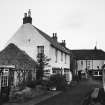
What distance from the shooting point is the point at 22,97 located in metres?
16.6

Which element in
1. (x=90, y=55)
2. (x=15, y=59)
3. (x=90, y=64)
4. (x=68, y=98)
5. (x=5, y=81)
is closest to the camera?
(x=5, y=81)

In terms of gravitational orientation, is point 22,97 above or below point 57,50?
below

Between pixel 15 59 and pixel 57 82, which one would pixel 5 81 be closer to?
pixel 15 59

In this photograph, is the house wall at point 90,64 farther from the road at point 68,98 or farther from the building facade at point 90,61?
the road at point 68,98

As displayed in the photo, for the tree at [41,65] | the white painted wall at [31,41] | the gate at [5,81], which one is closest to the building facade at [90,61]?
the white painted wall at [31,41]

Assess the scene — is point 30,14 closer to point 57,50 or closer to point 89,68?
point 57,50

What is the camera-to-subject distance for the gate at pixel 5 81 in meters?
16.2

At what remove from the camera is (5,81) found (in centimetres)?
1706

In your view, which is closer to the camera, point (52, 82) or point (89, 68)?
point (52, 82)

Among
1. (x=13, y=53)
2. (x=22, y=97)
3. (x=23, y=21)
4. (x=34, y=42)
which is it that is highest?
(x=23, y=21)

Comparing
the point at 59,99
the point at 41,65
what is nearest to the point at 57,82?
the point at 41,65

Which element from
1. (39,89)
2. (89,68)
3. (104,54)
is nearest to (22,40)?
(39,89)

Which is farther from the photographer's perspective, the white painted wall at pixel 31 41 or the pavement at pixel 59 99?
the white painted wall at pixel 31 41

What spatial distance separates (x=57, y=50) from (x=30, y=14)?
6916 millimetres
